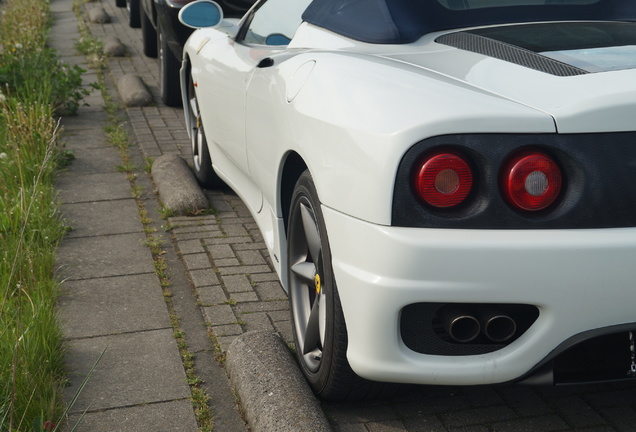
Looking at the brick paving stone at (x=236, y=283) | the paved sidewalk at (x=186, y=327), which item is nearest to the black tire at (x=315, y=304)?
the paved sidewalk at (x=186, y=327)

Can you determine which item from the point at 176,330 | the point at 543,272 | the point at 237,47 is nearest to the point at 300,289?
the point at 176,330

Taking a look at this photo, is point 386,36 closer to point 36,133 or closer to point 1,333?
point 1,333

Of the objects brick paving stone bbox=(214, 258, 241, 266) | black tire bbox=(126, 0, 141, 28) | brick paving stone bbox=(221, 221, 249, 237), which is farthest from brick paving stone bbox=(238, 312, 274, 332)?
black tire bbox=(126, 0, 141, 28)

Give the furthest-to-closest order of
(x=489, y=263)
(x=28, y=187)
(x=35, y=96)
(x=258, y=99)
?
(x=35, y=96) < (x=28, y=187) < (x=258, y=99) < (x=489, y=263)

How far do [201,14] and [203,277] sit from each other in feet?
4.78

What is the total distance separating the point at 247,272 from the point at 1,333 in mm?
1474

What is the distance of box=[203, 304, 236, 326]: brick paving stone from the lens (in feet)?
12.9

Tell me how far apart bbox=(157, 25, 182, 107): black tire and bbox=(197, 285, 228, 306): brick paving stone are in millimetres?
4158

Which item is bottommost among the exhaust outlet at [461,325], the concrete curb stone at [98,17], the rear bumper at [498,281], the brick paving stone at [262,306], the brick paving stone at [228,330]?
the concrete curb stone at [98,17]

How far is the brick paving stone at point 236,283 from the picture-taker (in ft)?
14.1

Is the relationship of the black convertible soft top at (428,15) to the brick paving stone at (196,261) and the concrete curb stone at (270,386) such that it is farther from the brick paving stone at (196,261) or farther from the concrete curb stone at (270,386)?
the brick paving stone at (196,261)

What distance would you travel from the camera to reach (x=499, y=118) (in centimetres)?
240

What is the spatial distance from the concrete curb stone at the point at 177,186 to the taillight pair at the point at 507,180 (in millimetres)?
3112

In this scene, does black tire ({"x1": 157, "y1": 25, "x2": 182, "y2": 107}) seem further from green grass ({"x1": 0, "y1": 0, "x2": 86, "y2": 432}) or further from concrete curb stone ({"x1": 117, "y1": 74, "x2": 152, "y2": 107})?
green grass ({"x1": 0, "y1": 0, "x2": 86, "y2": 432})
